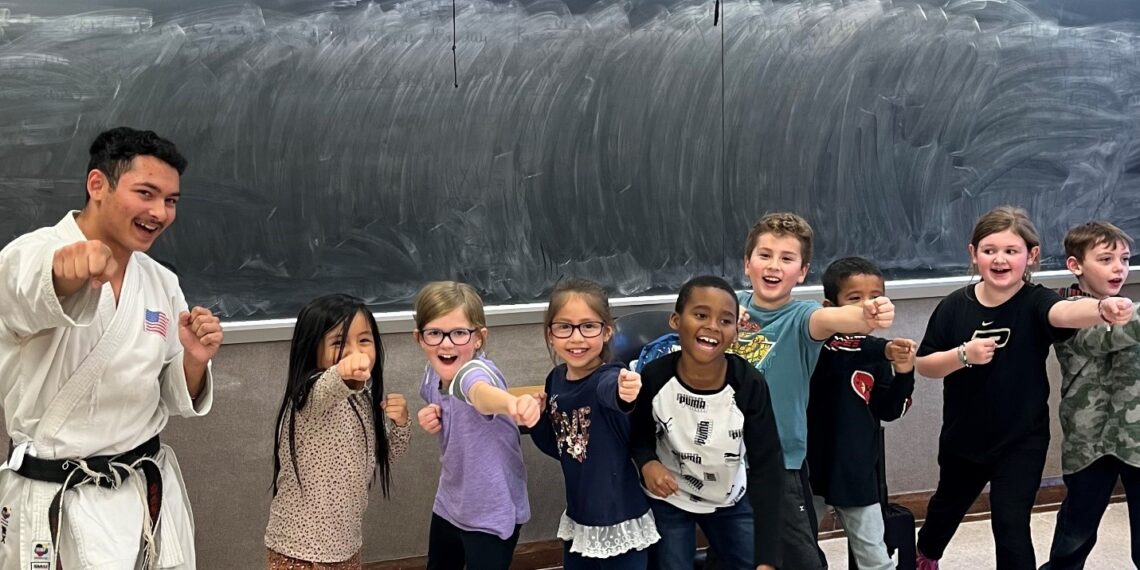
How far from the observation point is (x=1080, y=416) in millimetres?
3035

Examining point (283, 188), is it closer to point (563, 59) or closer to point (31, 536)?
point (563, 59)

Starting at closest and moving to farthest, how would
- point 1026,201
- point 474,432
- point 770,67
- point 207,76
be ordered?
1. point 474,432
2. point 207,76
3. point 770,67
4. point 1026,201

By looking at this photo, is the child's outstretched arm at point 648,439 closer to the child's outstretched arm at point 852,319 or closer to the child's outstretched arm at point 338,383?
the child's outstretched arm at point 852,319

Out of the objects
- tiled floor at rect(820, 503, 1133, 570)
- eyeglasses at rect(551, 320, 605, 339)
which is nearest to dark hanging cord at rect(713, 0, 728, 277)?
tiled floor at rect(820, 503, 1133, 570)

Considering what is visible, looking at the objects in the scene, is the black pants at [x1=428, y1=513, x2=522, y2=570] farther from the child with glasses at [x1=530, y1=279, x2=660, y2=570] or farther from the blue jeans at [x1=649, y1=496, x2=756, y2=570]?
the blue jeans at [x1=649, y1=496, x2=756, y2=570]

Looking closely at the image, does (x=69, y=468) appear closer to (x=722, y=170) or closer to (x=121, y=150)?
(x=121, y=150)

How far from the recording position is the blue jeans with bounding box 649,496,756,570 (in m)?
2.54

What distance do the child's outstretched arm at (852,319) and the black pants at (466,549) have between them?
91 centimetres

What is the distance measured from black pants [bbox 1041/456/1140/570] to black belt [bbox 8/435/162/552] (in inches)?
97.9

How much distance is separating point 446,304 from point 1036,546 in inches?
91.9

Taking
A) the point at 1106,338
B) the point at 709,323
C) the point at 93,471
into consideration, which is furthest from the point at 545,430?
the point at 1106,338

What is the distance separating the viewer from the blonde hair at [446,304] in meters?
2.62

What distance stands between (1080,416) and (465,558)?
182 centimetres

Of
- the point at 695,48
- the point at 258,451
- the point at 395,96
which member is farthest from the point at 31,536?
the point at 695,48
